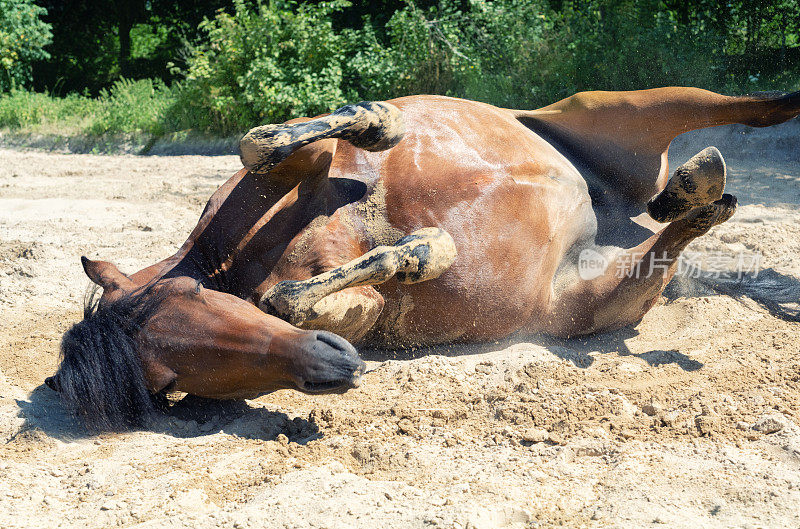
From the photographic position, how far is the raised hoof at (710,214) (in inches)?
123

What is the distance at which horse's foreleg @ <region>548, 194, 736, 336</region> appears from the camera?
3.27 m

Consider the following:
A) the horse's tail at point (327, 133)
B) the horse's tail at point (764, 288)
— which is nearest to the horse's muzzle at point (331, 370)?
the horse's tail at point (327, 133)

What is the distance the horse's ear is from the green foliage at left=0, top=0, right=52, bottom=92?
11.2 metres

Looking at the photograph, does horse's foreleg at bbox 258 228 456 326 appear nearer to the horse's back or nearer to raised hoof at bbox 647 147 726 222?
the horse's back

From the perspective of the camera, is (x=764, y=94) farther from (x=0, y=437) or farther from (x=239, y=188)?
(x=0, y=437)

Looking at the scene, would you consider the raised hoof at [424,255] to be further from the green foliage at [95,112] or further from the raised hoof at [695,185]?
the green foliage at [95,112]

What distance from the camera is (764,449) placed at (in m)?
2.19

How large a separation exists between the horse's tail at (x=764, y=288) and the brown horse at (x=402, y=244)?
697 millimetres

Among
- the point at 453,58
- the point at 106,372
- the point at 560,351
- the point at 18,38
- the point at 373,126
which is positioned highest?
the point at 373,126

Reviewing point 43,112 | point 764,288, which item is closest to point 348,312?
point 764,288

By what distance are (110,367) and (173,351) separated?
213mm

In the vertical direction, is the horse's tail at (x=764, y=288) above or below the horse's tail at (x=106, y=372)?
below

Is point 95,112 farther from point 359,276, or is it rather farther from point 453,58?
point 359,276

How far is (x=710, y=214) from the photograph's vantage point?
3117 mm
